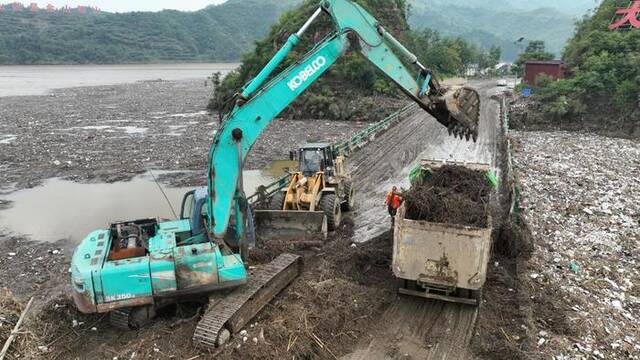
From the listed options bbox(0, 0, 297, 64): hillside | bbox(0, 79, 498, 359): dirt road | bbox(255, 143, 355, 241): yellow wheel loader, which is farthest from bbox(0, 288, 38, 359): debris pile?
bbox(0, 0, 297, 64): hillside

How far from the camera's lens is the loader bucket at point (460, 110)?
8812 mm

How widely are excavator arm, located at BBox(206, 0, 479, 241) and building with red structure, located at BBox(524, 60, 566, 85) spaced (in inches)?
1286

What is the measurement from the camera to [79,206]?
17.1 meters

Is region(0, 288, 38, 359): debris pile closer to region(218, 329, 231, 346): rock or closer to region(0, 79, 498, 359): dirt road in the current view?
region(0, 79, 498, 359): dirt road

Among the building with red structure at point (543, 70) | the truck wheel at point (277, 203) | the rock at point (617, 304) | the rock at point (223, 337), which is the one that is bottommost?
the rock at point (617, 304)

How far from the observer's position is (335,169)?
47.0ft

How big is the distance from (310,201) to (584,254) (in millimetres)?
6452

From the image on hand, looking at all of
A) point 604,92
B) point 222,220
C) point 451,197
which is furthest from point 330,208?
point 604,92

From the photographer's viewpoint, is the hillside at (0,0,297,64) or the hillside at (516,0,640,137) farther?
the hillside at (0,0,297,64)

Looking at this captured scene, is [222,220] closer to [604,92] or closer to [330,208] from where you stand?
[330,208]

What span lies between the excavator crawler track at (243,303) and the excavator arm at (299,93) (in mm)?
880

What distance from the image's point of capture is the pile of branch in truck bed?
29.3 ft

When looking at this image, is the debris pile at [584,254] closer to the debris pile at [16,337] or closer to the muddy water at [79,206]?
the debris pile at [16,337]

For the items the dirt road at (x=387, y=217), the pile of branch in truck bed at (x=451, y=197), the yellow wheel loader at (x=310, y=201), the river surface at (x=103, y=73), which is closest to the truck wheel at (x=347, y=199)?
the yellow wheel loader at (x=310, y=201)
